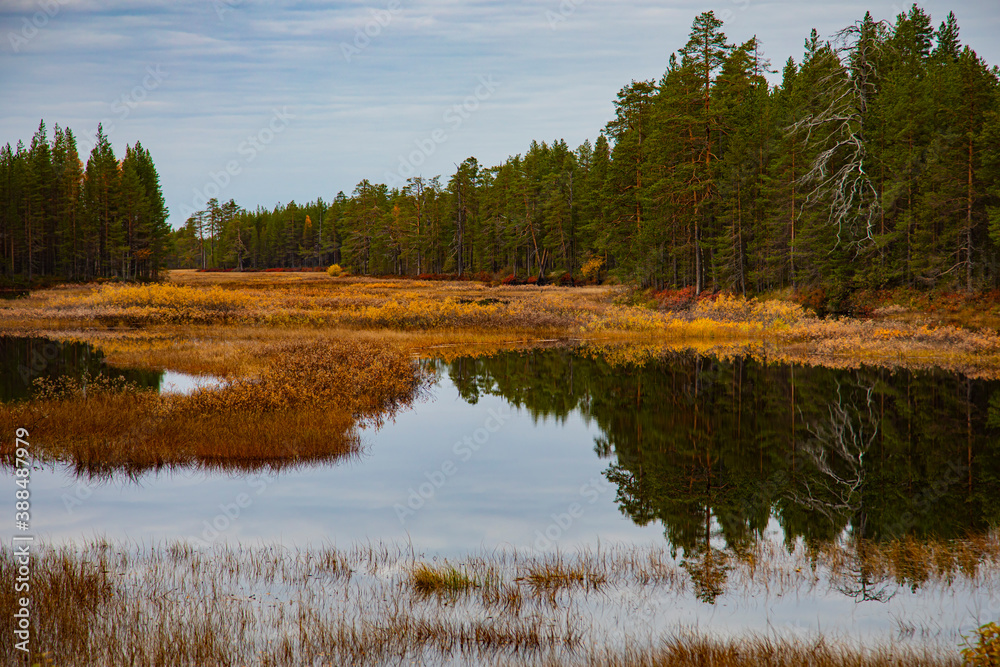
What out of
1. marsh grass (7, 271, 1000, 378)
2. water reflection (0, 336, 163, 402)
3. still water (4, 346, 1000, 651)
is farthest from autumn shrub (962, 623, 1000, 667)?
marsh grass (7, 271, 1000, 378)

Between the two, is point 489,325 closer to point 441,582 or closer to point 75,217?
point 441,582

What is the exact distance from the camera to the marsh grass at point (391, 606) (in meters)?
5.50

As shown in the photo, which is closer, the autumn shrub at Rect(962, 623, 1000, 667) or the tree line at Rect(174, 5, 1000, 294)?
the autumn shrub at Rect(962, 623, 1000, 667)

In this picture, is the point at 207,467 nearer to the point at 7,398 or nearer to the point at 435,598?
the point at 435,598

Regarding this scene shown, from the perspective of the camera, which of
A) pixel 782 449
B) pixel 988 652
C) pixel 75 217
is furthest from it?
pixel 75 217

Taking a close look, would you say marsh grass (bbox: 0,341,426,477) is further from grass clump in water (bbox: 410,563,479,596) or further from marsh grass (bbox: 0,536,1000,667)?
grass clump in water (bbox: 410,563,479,596)

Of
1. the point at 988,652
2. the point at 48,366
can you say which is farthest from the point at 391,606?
the point at 48,366

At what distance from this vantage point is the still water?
6.97 m

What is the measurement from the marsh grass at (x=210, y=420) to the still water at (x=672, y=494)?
2.12ft

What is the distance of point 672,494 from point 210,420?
9.31 metres

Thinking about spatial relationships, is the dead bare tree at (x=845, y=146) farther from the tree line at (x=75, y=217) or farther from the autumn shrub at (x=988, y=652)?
the tree line at (x=75, y=217)

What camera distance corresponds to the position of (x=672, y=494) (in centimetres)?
1112

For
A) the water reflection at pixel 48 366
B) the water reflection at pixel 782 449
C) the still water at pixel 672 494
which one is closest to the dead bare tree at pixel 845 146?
the water reflection at pixel 782 449

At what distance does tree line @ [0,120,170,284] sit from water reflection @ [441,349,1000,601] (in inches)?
2516
